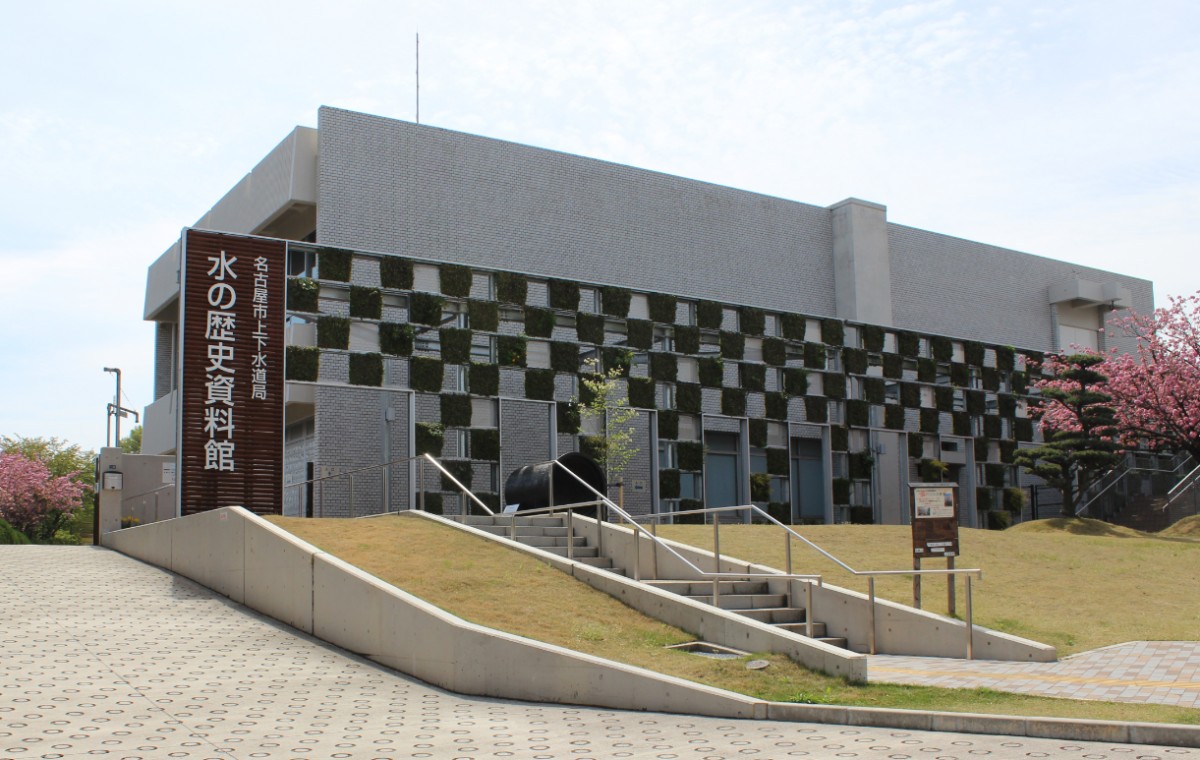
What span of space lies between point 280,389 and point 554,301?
23.6ft

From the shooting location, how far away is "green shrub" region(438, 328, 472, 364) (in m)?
23.7

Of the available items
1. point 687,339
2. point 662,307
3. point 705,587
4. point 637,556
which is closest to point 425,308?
point 662,307

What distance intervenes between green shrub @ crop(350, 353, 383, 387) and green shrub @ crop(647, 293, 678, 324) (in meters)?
6.48

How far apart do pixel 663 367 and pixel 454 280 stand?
516 centimetres

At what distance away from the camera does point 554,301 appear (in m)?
25.0

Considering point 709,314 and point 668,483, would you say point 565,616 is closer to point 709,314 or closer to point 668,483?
point 668,483

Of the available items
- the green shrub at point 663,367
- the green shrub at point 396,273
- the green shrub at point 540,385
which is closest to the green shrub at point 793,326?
the green shrub at point 663,367

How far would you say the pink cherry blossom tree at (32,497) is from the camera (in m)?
44.7

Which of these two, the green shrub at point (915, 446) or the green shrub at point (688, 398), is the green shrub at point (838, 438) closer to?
the green shrub at point (915, 446)

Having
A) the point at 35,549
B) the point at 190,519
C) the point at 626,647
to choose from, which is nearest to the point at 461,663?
the point at 626,647

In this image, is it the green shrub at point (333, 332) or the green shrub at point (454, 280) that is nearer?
the green shrub at point (333, 332)

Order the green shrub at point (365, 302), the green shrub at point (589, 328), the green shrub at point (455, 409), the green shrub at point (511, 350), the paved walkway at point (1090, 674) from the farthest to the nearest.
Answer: the green shrub at point (589, 328)
the green shrub at point (511, 350)
the green shrub at point (455, 409)
the green shrub at point (365, 302)
the paved walkway at point (1090, 674)

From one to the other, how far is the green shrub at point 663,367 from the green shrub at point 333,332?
6951mm

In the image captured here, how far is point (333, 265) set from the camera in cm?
2266
